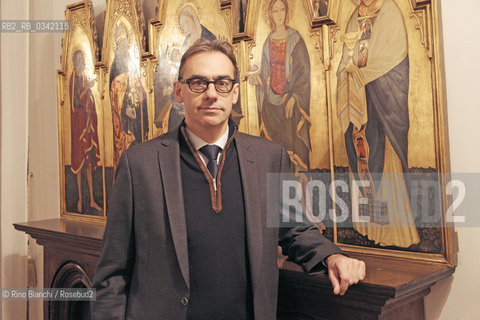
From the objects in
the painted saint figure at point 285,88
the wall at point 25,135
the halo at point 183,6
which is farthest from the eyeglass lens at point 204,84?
the wall at point 25,135

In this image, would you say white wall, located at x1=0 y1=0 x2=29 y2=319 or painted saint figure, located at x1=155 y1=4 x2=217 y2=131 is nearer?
painted saint figure, located at x1=155 y1=4 x2=217 y2=131

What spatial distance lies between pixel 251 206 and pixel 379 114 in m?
1.01

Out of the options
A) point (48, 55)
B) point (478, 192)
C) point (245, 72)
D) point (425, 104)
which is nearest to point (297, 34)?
point (245, 72)

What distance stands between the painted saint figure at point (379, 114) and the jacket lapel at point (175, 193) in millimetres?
1139

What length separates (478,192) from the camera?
8.53 ft

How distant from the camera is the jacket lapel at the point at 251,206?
239 centimetres

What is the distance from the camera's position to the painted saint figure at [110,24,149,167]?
14.1ft

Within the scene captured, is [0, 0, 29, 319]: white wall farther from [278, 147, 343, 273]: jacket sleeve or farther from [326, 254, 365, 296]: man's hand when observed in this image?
[326, 254, 365, 296]: man's hand

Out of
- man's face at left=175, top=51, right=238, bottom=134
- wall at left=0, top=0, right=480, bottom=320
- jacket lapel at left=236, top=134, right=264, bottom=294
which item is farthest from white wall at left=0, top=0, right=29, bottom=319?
jacket lapel at left=236, top=134, right=264, bottom=294

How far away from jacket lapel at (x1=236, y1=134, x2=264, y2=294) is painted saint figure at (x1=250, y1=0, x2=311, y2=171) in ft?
2.37

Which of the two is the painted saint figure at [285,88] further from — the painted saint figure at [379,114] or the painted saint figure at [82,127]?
the painted saint figure at [82,127]

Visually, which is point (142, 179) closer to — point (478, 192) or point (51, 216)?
point (478, 192)

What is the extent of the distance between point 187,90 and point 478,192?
166 centimetres

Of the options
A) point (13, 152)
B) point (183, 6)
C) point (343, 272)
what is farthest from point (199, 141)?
point (13, 152)
